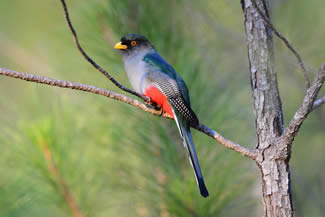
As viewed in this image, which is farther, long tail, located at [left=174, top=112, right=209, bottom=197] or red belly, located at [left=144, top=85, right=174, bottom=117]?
red belly, located at [left=144, top=85, right=174, bottom=117]

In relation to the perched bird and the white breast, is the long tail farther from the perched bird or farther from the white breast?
the white breast

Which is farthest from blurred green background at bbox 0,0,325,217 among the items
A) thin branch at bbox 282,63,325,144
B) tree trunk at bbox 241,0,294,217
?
thin branch at bbox 282,63,325,144

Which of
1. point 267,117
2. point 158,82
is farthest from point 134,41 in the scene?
point 267,117

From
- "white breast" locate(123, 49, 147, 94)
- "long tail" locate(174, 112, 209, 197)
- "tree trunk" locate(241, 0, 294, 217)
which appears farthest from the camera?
"white breast" locate(123, 49, 147, 94)

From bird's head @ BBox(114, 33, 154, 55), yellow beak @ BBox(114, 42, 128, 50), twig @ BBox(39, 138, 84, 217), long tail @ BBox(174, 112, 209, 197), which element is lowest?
twig @ BBox(39, 138, 84, 217)

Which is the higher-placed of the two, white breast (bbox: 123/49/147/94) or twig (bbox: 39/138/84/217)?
white breast (bbox: 123/49/147/94)

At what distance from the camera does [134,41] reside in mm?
3520

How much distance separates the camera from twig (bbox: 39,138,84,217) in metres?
2.90

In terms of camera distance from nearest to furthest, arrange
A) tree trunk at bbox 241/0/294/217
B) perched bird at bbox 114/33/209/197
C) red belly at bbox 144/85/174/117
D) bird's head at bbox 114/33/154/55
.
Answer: tree trunk at bbox 241/0/294/217, perched bird at bbox 114/33/209/197, red belly at bbox 144/85/174/117, bird's head at bbox 114/33/154/55

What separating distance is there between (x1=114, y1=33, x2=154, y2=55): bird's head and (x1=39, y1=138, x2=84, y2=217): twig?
3.48ft

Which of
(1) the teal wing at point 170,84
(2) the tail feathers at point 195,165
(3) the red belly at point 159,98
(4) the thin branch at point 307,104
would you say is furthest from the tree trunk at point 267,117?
(3) the red belly at point 159,98

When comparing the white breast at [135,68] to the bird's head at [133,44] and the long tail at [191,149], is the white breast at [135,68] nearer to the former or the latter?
the bird's head at [133,44]

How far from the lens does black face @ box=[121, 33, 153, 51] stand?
3427 mm

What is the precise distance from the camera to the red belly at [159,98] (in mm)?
3046
